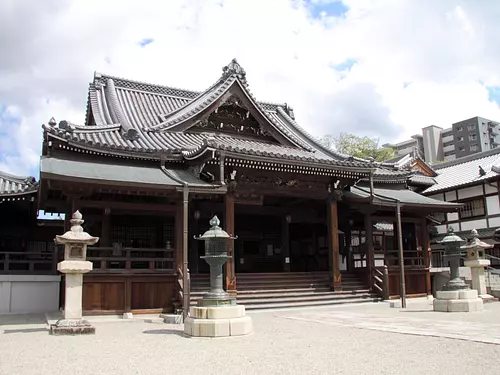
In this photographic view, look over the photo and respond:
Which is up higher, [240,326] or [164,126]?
[164,126]

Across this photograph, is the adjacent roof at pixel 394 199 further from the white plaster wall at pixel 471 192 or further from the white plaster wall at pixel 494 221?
the white plaster wall at pixel 471 192

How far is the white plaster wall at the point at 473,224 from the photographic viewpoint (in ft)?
85.7

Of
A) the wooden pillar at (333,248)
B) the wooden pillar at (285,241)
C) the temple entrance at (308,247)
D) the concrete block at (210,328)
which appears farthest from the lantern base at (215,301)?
the temple entrance at (308,247)

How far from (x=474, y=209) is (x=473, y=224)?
0.90 m

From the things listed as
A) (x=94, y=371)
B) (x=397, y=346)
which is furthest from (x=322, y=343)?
(x=94, y=371)

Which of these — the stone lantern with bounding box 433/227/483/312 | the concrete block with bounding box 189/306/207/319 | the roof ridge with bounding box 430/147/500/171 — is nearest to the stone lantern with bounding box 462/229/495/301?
the stone lantern with bounding box 433/227/483/312

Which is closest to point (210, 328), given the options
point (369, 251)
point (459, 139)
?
point (369, 251)

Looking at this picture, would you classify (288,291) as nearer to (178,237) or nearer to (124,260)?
(178,237)

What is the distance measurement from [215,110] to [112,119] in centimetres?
434

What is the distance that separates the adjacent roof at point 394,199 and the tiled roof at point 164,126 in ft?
4.68

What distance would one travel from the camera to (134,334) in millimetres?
9711

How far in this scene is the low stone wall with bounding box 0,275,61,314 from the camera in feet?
50.8

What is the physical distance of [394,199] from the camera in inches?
685

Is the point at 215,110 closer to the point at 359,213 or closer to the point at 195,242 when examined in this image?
the point at 195,242
